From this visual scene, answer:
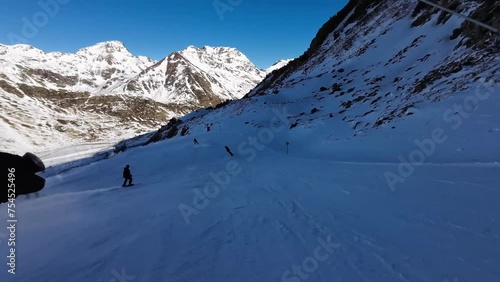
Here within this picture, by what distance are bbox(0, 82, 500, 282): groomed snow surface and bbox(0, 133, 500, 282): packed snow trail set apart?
4cm

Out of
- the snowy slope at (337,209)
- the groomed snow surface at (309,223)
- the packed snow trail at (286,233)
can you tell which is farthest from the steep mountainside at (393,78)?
the packed snow trail at (286,233)

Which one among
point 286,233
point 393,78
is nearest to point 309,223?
point 286,233

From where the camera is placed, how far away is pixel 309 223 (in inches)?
350

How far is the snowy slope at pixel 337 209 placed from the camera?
249 inches

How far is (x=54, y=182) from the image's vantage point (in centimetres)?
2791

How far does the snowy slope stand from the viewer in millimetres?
6328

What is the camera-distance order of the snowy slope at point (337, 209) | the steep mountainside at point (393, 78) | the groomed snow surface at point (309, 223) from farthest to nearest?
the steep mountainside at point (393, 78) < the snowy slope at point (337, 209) < the groomed snow surface at point (309, 223)

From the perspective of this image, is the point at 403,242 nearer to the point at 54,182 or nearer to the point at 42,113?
the point at 54,182

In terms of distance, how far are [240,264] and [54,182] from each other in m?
27.7

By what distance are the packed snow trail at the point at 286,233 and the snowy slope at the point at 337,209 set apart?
0.04 m

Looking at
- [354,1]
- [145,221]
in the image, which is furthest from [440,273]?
[354,1]

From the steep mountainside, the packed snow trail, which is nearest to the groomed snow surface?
the packed snow trail

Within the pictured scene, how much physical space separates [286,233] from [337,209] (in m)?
2.45

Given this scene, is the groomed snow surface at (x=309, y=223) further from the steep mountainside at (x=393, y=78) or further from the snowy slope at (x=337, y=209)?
the steep mountainside at (x=393, y=78)
